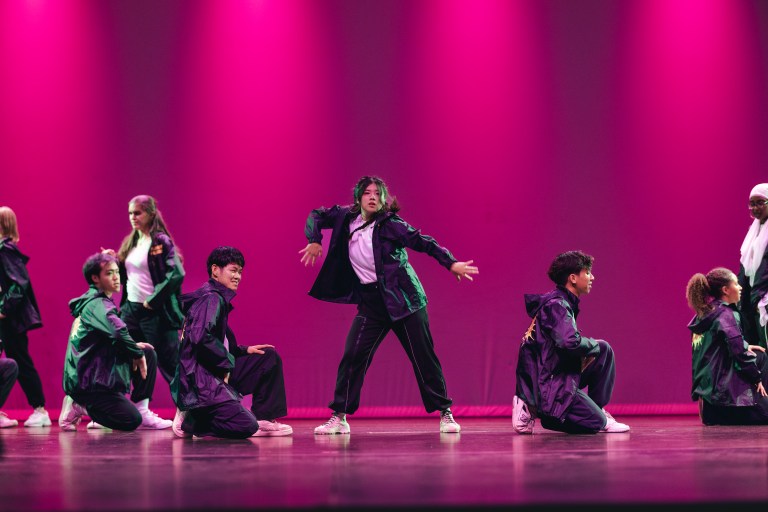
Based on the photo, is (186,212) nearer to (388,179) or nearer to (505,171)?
(388,179)

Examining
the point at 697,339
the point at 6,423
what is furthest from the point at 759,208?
the point at 6,423

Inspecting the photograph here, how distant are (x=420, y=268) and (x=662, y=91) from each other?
209 centimetres

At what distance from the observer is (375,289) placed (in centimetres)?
474

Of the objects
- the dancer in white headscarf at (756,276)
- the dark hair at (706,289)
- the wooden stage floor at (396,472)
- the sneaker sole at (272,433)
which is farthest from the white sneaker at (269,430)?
the dancer in white headscarf at (756,276)

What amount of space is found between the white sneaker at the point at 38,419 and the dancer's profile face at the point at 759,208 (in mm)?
4355

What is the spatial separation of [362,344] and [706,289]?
1921mm

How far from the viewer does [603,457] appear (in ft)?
11.0

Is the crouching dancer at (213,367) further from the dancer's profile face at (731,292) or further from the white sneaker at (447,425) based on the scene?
the dancer's profile face at (731,292)

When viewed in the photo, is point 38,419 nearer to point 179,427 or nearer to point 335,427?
point 179,427

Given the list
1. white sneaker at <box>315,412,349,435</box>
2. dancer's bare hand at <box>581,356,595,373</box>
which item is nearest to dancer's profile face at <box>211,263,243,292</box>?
white sneaker at <box>315,412,349,435</box>

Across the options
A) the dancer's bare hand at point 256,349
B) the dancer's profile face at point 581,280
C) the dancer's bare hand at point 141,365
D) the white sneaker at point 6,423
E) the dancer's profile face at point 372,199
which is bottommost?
the white sneaker at point 6,423

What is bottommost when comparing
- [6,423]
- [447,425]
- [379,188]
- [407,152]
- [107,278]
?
[6,423]

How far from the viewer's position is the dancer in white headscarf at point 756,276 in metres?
5.30

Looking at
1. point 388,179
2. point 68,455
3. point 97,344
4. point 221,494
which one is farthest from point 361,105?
point 221,494
